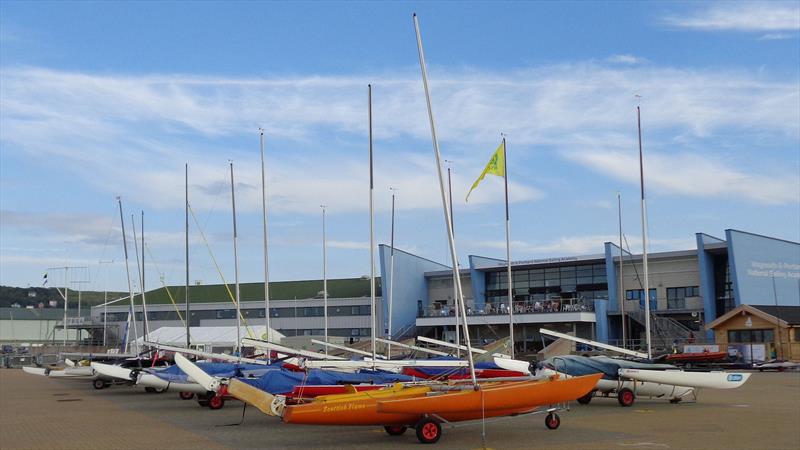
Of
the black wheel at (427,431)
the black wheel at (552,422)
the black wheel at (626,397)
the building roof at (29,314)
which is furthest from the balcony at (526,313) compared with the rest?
the building roof at (29,314)

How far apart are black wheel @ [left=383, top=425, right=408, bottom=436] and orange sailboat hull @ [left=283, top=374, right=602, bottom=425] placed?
2.21ft

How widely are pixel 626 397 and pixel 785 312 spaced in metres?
34.2

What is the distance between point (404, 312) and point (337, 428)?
2095 inches

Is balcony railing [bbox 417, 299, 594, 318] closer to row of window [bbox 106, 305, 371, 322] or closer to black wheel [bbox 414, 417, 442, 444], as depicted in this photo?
row of window [bbox 106, 305, 371, 322]

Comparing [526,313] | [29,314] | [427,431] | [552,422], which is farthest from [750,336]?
[29,314]

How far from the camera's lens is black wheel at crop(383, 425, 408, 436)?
1769cm

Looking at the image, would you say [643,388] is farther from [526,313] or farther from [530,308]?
[530,308]

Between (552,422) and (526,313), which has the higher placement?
(526,313)

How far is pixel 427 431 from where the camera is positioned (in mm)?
16484

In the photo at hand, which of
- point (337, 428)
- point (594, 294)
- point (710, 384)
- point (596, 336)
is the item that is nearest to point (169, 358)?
point (337, 428)

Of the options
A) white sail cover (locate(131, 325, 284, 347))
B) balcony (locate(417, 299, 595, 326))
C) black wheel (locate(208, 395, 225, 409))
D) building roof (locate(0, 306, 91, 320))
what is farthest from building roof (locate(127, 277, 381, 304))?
black wheel (locate(208, 395, 225, 409))

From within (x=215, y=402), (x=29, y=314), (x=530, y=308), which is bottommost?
(x=215, y=402)

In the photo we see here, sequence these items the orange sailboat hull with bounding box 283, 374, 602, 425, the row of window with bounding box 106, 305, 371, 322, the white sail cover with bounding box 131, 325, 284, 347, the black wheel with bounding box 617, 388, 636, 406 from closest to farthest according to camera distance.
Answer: the orange sailboat hull with bounding box 283, 374, 602, 425 < the black wheel with bounding box 617, 388, 636, 406 < the white sail cover with bounding box 131, 325, 284, 347 < the row of window with bounding box 106, 305, 371, 322

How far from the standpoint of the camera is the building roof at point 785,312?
50969mm
